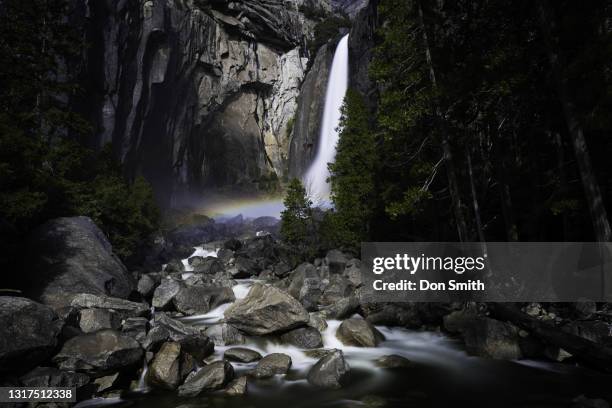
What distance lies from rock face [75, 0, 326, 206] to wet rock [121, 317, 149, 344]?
42.2 metres

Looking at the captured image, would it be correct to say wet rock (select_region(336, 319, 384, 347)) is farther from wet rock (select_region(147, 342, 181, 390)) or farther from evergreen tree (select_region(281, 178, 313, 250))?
evergreen tree (select_region(281, 178, 313, 250))

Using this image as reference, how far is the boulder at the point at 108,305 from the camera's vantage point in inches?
475

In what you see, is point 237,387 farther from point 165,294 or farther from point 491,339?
point 165,294

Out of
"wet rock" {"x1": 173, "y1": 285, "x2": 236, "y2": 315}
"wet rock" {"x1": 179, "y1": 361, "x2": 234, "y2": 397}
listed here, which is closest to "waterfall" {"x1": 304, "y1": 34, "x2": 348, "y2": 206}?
"wet rock" {"x1": 173, "y1": 285, "x2": 236, "y2": 315}

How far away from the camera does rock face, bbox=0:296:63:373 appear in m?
7.54

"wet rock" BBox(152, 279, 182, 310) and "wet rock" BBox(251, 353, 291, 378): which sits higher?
"wet rock" BBox(152, 279, 182, 310)

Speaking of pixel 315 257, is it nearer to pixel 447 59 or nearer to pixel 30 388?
pixel 447 59

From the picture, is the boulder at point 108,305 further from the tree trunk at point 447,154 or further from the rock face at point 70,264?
the tree trunk at point 447,154

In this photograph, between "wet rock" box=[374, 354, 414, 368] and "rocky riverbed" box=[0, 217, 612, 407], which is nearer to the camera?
"rocky riverbed" box=[0, 217, 612, 407]

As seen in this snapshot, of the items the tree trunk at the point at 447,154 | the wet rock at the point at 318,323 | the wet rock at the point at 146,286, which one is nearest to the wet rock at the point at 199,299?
the wet rock at the point at 146,286

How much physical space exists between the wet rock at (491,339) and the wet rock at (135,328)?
29.6 feet

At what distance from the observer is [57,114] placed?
18.0 meters

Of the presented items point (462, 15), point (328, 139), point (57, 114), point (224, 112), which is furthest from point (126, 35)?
point (462, 15)

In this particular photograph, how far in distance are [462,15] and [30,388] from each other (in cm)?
1658
